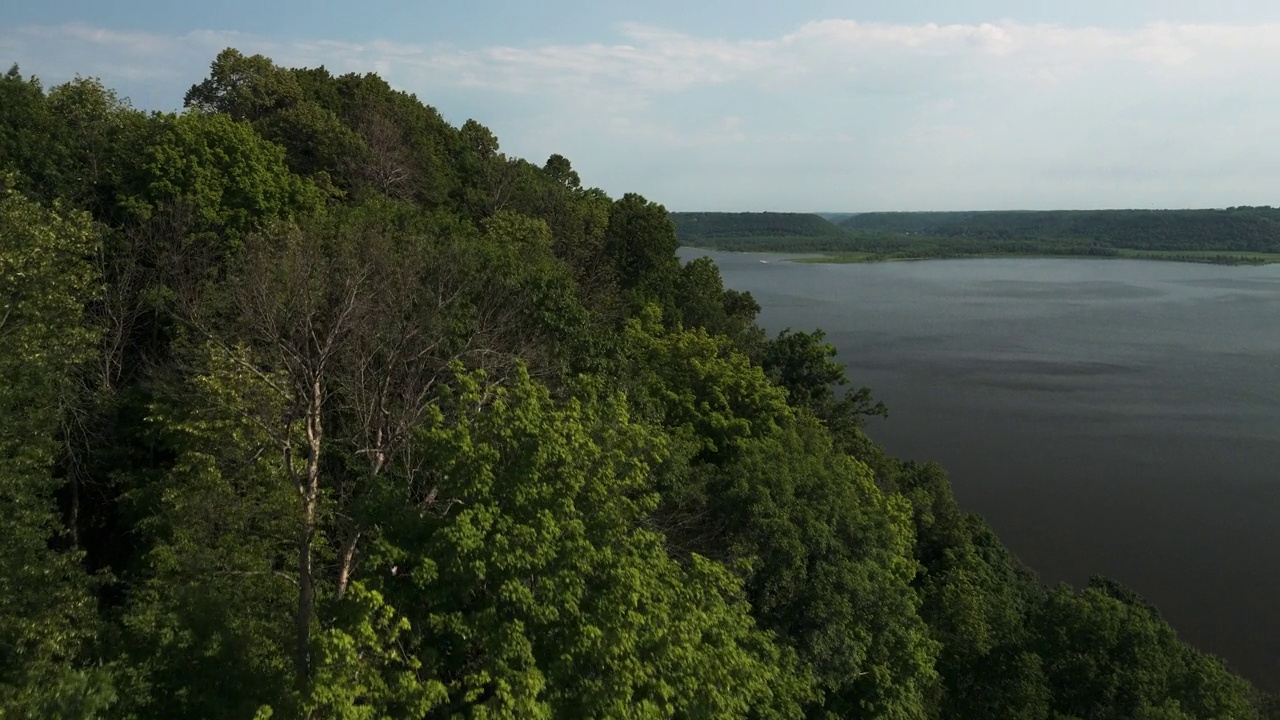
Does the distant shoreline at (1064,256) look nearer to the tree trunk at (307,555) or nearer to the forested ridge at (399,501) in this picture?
the forested ridge at (399,501)

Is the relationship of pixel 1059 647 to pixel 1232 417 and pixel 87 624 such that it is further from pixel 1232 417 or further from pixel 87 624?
pixel 1232 417

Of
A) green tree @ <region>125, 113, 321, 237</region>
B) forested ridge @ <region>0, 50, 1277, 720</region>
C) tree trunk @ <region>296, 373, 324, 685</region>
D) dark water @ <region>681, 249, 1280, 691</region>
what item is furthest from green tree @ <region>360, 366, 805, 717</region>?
dark water @ <region>681, 249, 1280, 691</region>

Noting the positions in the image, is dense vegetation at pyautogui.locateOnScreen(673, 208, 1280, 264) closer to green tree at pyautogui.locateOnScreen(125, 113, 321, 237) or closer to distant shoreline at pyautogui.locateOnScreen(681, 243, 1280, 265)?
distant shoreline at pyautogui.locateOnScreen(681, 243, 1280, 265)

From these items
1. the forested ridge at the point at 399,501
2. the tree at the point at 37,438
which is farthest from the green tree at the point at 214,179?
the tree at the point at 37,438

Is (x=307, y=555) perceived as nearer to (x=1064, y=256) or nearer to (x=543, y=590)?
(x=543, y=590)

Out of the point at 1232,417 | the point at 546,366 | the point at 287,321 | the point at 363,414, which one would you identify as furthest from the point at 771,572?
the point at 1232,417
